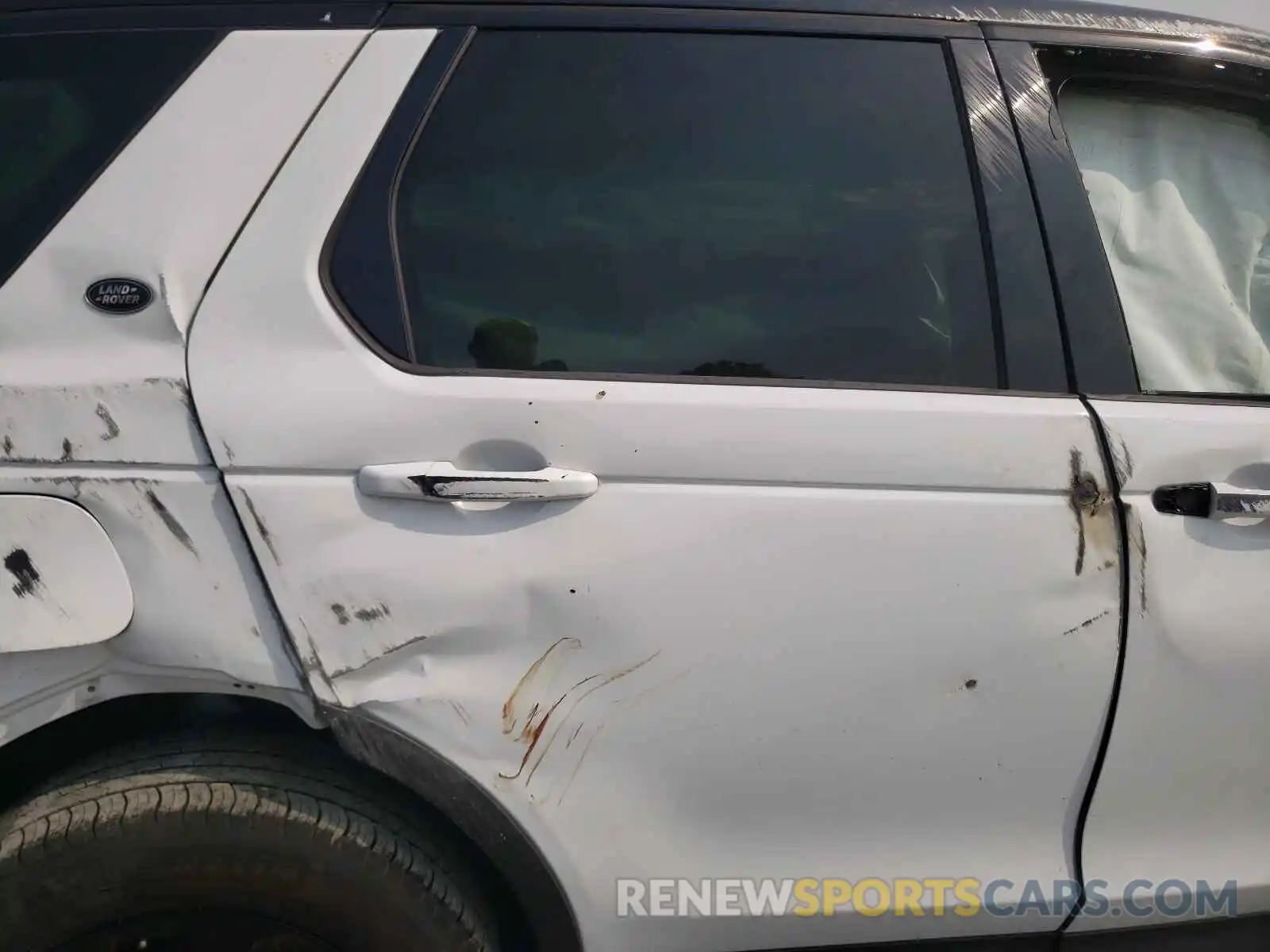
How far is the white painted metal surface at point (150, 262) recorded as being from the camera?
133cm

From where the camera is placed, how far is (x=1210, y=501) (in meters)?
1.46

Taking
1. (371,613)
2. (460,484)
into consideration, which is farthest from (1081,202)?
(371,613)

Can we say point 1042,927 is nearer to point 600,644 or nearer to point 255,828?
point 600,644

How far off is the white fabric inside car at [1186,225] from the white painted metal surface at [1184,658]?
0.14 meters

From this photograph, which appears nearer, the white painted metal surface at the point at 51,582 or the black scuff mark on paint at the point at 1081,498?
the white painted metal surface at the point at 51,582

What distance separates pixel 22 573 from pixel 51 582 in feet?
0.13

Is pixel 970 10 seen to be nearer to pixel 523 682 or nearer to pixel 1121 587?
pixel 1121 587

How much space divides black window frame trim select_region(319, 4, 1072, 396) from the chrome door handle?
0.22 meters

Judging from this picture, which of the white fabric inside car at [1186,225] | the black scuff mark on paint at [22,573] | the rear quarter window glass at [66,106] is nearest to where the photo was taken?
the black scuff mark on paint at [22,573]

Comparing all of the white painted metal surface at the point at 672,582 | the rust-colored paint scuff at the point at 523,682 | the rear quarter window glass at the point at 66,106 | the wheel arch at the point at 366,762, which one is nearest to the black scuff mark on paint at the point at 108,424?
the white painted metal surface at the point at 672,582

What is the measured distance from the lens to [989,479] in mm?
1420

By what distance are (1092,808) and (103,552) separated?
1496mm

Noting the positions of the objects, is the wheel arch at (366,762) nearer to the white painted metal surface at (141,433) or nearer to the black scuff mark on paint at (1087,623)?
the white painted metal surface at (141,433)

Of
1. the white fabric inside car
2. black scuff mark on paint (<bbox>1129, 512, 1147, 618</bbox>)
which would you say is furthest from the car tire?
the white fabric inside car
